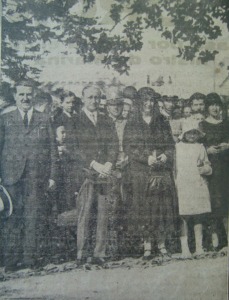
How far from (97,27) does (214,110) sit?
774mm

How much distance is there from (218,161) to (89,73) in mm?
840

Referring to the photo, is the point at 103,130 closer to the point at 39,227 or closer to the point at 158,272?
the point at 39,227

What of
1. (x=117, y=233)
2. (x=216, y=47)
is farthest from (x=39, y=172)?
(x=216, y=47)

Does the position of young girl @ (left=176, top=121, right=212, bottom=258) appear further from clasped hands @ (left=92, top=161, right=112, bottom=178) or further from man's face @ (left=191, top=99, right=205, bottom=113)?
clasped hands @ (left=92, top=161, right=112, bottom=178)

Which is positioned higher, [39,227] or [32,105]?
[32,105]

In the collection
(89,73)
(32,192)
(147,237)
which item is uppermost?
(89,73)

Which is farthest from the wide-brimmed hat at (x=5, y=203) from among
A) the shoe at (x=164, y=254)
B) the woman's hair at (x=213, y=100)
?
the woman's hair at (x=213, y=100)

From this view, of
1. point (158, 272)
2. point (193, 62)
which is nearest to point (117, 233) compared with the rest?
point (158, 272)

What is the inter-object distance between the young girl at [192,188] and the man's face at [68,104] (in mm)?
606

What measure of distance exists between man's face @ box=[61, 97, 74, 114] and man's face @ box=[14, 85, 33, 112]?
0.18 metres

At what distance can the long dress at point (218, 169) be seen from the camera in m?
1.79

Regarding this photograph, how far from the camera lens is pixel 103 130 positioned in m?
1.79

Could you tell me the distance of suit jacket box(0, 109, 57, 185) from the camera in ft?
5.82

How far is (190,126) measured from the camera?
1818 mm
